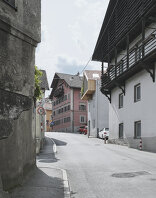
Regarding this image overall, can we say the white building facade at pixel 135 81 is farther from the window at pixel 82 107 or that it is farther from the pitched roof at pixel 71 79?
the window at pixel 82 107

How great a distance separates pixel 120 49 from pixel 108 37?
2423mm

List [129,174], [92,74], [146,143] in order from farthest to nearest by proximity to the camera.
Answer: [92,74] → [146,143] → [129,174]

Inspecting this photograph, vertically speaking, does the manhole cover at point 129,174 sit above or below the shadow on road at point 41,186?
below

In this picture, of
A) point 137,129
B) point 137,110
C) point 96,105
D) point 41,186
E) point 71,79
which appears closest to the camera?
point 41,186

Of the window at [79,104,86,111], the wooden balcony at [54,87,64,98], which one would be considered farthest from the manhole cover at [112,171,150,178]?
the wooden balcony at [54,87,64,98]

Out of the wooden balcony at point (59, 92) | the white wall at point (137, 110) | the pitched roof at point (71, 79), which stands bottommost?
the white wall at point (137, 110)

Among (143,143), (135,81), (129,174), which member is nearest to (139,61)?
(135,81)

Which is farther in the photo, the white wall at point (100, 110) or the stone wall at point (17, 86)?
the white wall at point (100, 110)

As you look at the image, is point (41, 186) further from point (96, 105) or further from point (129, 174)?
point (96, 105)

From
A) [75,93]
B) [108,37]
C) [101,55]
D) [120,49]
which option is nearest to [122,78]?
[120,49]

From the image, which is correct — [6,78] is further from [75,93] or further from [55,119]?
[55,119]

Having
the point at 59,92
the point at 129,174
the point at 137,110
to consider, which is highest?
the point at 59,92

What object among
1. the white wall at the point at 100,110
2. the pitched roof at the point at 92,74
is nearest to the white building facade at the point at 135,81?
the white wall at the point at 100,110

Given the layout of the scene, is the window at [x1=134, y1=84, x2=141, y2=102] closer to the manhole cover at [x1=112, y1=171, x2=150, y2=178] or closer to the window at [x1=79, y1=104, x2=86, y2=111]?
the manhole cover at [x1=112, y1=171, x2=150, y2=178]
